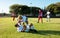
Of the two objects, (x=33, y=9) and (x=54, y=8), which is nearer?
(x=33, y=9)

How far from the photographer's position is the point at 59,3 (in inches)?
4700

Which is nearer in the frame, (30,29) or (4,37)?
(4,37)

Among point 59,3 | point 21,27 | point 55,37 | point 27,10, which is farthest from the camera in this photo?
point 59,3

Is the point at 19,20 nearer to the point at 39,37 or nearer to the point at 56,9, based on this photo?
the point at 39,37

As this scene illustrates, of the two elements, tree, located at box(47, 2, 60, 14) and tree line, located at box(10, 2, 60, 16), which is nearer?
tree line, located at box(10, 2, 60, 16)

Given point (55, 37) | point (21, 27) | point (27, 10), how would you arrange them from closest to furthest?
1. point (55, 37)
2. point (21, 27)
3. point (27, 10)

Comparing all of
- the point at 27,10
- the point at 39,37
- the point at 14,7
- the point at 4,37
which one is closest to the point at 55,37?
the point at 39,37

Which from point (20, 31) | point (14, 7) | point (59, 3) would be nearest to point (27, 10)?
point (14, 7)

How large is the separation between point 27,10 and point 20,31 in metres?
94.9

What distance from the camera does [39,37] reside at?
14.1 metres

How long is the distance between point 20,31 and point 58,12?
3846 inches

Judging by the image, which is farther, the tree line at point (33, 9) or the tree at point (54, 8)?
the tree at point (54, 8)

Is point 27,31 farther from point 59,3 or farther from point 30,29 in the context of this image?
point 59,3

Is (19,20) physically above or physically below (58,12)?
above
